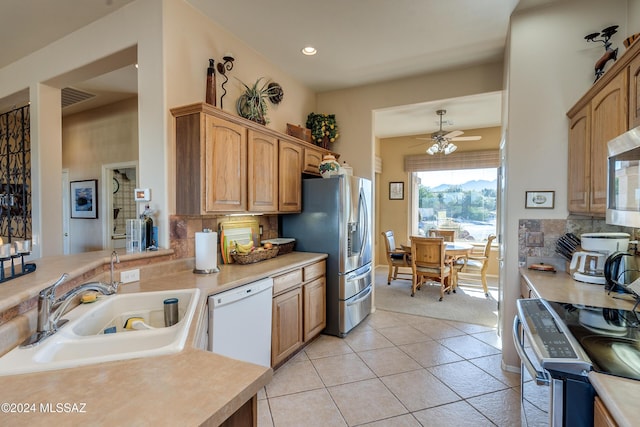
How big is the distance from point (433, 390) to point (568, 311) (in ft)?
3.98

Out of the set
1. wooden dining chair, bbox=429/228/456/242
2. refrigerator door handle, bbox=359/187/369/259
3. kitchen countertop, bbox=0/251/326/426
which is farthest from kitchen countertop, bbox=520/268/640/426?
wooden dining chair, bbox=429/228/456/242

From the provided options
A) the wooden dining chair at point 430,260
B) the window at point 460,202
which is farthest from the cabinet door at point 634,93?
the window at point 460,202

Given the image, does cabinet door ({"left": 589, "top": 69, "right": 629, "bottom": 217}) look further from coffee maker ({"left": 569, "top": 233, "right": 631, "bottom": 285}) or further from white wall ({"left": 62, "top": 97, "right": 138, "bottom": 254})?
white wall ({"left": 62, "top": 97, "right": 138, "bottom": 254})

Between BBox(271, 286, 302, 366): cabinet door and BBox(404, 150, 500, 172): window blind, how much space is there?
15.2 feet

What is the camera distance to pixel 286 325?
2631mm

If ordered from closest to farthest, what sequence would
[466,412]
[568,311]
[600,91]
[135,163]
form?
1. [568,311]
2. [600,91]
3. [466,412]
4. [135,163]

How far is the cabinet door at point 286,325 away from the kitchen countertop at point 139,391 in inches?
57.2

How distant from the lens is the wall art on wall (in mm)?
2465

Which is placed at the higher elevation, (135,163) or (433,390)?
(135,163)

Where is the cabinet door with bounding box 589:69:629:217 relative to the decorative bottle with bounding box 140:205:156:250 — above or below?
above

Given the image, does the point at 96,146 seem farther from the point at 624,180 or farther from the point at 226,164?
the point at 624,180

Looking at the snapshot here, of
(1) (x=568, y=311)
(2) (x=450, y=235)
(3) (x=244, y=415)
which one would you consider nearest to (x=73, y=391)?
(3) (x=244, y=415)

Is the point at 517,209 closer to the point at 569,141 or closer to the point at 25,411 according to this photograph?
the point at 569,141

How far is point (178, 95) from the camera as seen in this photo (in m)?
2.40
